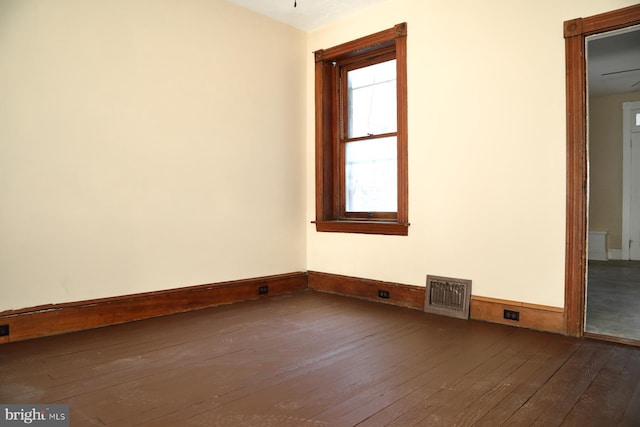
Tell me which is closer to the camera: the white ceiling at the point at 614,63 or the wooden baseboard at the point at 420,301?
the wooden baseboard at the point at 420,301

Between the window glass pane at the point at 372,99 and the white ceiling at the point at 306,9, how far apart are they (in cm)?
57

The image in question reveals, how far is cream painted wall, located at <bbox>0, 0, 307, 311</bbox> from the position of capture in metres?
2.88

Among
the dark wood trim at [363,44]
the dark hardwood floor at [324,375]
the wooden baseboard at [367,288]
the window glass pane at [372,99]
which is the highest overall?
the dark wood trim at [363,44]

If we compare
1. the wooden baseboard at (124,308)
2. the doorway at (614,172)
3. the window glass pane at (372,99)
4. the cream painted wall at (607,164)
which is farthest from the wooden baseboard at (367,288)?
the cream painted wall at (607,164)

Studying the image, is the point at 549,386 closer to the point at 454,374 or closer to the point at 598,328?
the point at 454,374

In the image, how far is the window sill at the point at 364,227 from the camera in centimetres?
391

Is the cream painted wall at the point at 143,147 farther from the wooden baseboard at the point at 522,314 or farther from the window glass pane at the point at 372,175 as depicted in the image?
the wooden baseboard at the point at 522,314

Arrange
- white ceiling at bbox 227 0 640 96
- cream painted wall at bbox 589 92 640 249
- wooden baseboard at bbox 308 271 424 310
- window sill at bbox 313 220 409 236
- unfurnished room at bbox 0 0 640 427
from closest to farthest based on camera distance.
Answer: unfurnished room at bbox 0 0 640 427 → wooden baseboard at bbox 308 271 424 310 → window sill at bbox 313 220 409 236 → white ceiling at bbox 227 0 640 96 → cream painted wall at bbox 589 92 640 249

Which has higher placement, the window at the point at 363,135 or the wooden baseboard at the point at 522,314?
the window at the point at 363,135

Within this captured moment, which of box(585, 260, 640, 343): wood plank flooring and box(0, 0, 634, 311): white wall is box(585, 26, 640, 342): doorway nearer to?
box(585, 260, 640, 343): wood plank flooring

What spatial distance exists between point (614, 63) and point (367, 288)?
4656 mm

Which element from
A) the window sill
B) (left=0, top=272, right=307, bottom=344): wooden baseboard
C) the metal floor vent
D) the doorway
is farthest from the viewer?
the doorway

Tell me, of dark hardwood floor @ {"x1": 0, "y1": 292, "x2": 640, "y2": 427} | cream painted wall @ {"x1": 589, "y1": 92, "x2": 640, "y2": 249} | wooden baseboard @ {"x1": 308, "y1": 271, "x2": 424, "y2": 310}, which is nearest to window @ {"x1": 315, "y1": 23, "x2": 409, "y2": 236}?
wooden baseboard @ {"x1": 308, "y1": 271, "x2": 424, "y2": 310}

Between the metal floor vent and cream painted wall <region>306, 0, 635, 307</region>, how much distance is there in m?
0.07
